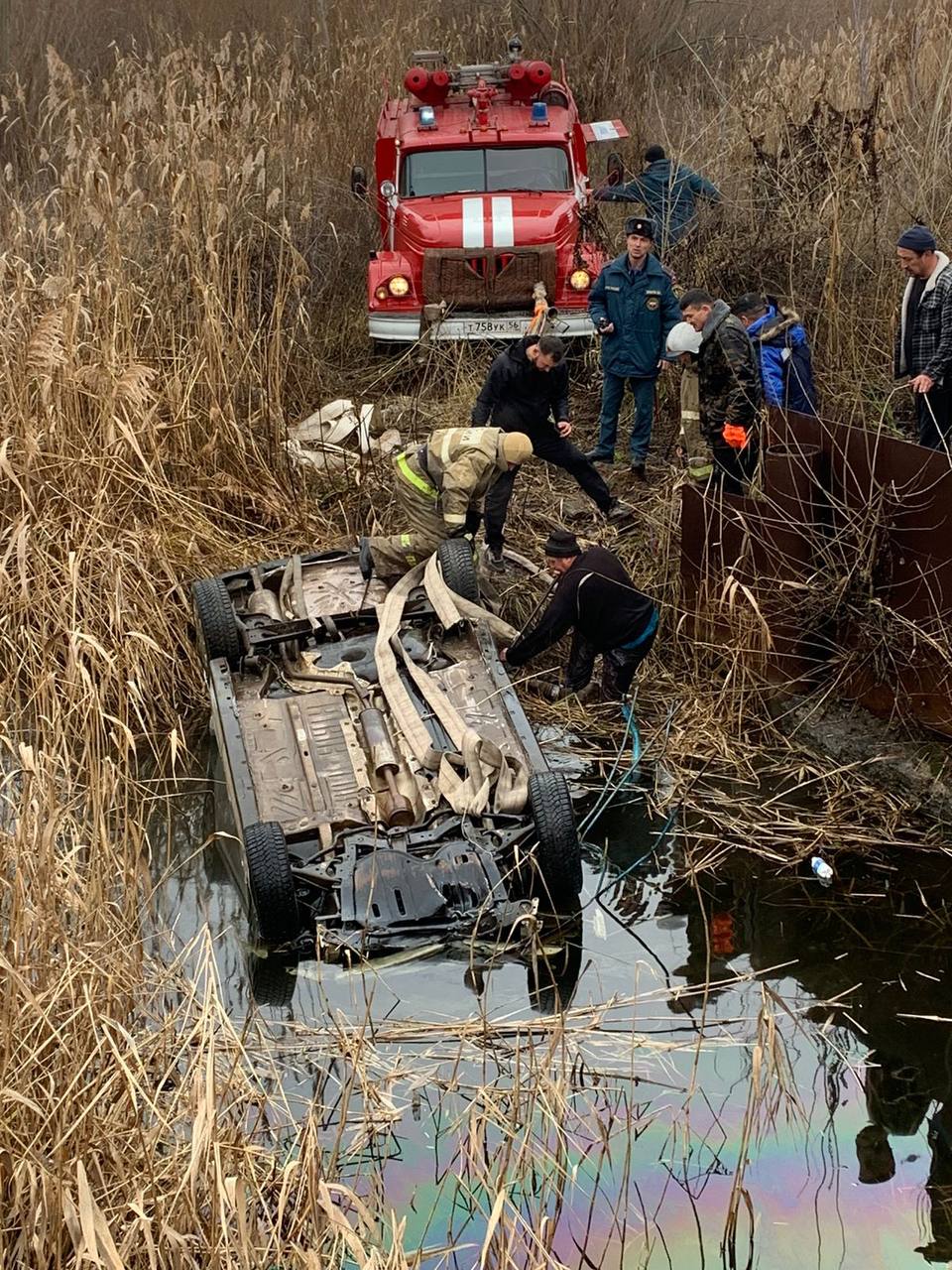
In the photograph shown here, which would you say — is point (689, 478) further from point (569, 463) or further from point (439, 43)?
point (439, 43)

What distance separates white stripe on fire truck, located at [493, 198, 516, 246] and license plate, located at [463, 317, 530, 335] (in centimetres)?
64

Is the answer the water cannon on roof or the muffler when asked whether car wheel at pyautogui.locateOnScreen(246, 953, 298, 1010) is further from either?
the water cannon on roof

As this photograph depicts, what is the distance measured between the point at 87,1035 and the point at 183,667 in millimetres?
4121

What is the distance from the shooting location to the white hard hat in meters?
8.38

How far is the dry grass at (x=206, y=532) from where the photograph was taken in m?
3.78

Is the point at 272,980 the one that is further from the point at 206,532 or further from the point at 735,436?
the point at 735,436

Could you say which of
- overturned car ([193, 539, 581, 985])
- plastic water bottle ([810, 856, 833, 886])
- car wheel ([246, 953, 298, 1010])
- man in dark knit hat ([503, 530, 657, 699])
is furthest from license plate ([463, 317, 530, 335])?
car wheel ([246, 953, 298, 1010])

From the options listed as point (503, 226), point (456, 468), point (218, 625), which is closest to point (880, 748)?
point (456, 468)

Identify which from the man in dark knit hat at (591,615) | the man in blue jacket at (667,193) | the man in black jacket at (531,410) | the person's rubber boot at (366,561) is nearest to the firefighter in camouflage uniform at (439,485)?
the person's rubber boot at (366,561)

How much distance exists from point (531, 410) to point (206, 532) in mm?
2208

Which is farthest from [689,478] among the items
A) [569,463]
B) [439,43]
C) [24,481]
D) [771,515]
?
[439,43]

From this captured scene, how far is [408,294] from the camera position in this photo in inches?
438

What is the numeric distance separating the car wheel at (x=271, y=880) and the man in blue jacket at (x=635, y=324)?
517 cm

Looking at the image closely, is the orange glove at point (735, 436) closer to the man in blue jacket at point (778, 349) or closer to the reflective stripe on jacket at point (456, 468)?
the man in blue jacket at point (778, 349)
